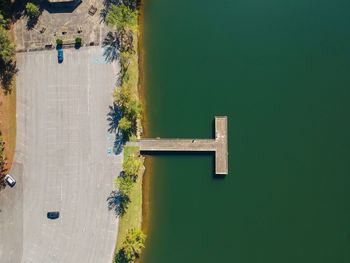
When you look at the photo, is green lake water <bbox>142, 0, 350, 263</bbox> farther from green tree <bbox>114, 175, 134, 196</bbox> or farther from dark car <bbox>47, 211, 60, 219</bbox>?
dark car <bbox>47, 211, 60, 219</bbox>

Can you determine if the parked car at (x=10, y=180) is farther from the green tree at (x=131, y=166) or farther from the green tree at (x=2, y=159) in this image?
the green tree at (x=131, y=166)

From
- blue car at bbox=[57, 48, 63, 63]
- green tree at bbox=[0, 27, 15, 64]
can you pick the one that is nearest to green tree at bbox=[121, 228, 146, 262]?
blue car at bbox=[57, 48, 63, 63]

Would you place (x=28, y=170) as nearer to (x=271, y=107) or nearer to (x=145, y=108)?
(x=145, y=108)

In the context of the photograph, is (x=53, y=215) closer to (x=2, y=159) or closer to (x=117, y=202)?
(x=117, y=202)

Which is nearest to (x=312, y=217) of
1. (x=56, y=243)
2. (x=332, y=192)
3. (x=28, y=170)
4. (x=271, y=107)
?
(x=332, y=192)

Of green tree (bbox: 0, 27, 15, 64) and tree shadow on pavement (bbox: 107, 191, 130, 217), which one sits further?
tree shadow on pavement (bbox: 107, 191, 130, 217)

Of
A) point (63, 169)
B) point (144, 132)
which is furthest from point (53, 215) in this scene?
point (144, 132)

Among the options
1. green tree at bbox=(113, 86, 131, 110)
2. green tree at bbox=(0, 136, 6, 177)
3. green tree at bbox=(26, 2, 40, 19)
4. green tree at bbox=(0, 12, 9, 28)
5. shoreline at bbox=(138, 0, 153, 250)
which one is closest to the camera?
green tree at bbox=(113, 86, 131, 110)

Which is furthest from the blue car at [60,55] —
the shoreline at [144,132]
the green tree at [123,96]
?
the shoreline at [144,132]
